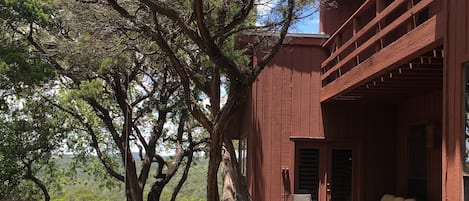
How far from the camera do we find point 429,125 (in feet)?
28.1

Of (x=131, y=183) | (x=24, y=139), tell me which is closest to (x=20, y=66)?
(x=24, y=139)

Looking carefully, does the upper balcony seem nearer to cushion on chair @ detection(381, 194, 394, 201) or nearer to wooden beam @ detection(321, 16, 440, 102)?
wooden beam @ detection(321, 16, 440, 102)

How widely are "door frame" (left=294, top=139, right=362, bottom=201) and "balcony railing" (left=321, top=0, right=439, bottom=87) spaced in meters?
1.06

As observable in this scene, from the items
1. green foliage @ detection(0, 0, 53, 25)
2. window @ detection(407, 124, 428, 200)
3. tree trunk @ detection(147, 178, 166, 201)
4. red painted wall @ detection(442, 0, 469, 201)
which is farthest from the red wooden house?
tree trunk @ detection(147, 178, 166, 201)

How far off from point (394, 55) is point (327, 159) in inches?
151

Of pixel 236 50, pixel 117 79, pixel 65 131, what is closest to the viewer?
pixel 236 50

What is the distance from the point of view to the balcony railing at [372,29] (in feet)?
21.6

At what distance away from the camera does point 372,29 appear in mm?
8766

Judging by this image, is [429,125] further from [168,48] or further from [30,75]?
[30,75]

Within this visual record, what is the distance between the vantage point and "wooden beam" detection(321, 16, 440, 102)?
574cm

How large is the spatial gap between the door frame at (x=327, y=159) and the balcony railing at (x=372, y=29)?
106cm

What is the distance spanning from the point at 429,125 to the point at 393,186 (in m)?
1.84

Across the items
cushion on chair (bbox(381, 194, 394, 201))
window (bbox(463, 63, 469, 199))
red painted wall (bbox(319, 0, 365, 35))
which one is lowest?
cushion on chair (bbox(381, 194, 394, 201))

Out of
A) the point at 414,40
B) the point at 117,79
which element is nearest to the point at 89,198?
the point at 117,79
